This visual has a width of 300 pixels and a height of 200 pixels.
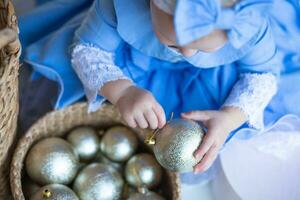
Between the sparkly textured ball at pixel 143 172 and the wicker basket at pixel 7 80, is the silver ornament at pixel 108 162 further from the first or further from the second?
the wicker basket at pixel 7 80

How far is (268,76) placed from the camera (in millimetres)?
832

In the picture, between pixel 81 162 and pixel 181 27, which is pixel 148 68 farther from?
pixel 181 27

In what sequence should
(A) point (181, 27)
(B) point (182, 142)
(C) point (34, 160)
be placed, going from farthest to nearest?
(C) point (34, 160) → (B) point (182, 142) → (A) point (181, 27)

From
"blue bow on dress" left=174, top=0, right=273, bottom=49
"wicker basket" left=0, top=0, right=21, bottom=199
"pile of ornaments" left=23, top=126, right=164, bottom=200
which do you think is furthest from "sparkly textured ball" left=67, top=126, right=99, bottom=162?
"blue bow on dress" left=174, top=0, right=273, bottom=49

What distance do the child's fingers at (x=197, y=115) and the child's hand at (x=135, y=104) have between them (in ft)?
0.13

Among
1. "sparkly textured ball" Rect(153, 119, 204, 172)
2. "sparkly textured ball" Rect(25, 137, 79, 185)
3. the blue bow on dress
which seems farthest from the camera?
"sparkly textured ball" Rect(25, 137, 79, 185)

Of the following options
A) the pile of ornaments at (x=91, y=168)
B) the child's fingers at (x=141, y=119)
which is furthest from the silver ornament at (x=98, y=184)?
the child's fingers at (x=141, y=119)

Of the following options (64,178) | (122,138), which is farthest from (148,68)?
(64,178)

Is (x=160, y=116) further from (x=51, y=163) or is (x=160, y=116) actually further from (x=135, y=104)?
(x=51, y=163)

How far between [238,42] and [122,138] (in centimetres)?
31

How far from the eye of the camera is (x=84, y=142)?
85 cm

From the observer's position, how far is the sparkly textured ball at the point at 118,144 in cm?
84

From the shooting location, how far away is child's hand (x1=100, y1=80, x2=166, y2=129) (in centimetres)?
74

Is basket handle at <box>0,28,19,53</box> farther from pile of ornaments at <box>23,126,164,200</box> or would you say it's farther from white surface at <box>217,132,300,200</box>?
white surface at <box>217,132,300,200</box>
